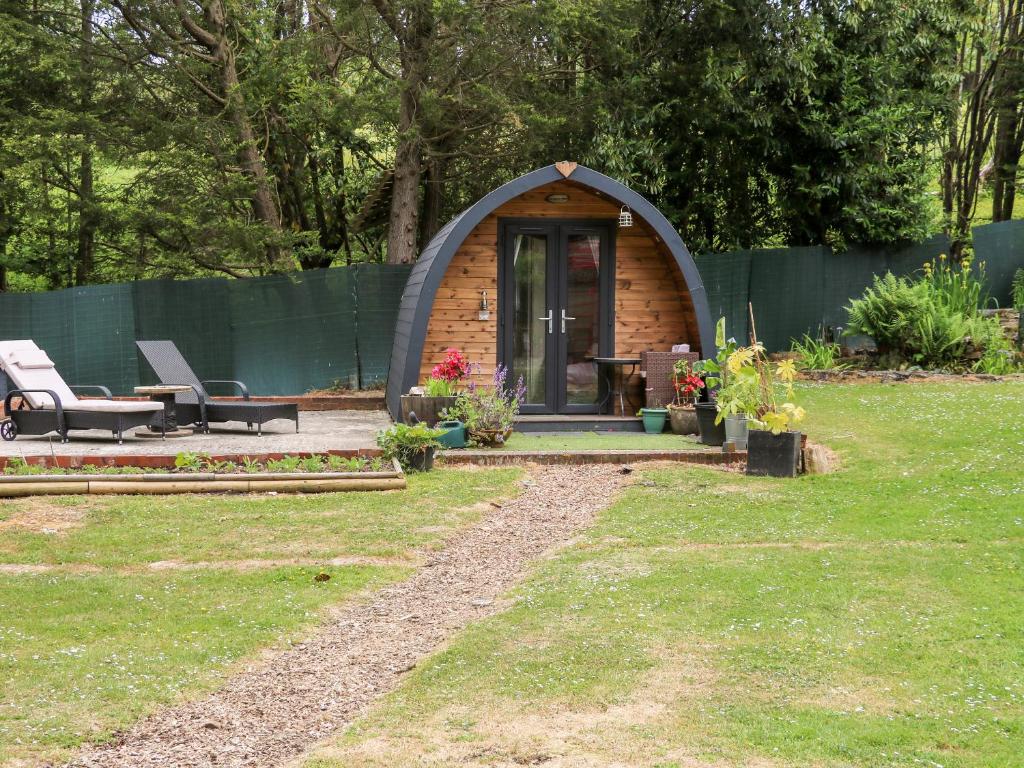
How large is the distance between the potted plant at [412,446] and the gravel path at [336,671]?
7.09 ft

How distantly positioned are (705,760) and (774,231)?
16396mm

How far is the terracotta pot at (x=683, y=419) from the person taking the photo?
11.6 m

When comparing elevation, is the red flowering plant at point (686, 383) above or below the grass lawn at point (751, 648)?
above

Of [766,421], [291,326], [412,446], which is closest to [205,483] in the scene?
[412,446]

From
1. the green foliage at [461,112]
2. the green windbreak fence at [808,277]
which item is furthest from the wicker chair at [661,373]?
the green foliage at [461,112]

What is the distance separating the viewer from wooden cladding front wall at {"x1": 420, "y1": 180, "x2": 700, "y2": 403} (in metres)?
12.5

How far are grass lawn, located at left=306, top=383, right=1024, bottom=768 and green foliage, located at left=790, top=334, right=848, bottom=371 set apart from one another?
7.55 m

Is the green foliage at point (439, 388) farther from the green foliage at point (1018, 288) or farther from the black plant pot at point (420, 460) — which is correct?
the green foliage at point (1018, 288)

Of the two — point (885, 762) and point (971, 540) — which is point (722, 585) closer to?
point (971, 540)

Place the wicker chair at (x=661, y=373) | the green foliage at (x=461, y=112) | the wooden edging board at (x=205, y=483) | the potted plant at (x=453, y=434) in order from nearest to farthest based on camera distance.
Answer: the wooden edging board at (x=205, y=483), the potted plant at (x=453, y=434), the wicker chair at (x=661, y=373), the green foliage at (x=461, y=112)

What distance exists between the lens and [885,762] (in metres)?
3.61

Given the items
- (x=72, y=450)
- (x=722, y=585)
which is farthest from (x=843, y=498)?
(x=72, y=450)

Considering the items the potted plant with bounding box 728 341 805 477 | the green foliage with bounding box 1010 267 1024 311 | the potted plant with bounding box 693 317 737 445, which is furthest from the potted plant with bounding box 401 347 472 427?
the green foliage with bounding box 1010 267 1024 311

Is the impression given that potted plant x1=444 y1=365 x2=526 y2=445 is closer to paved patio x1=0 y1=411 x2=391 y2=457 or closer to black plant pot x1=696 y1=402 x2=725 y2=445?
paved patio x1=0 y1=411 x2=391 y2=457
